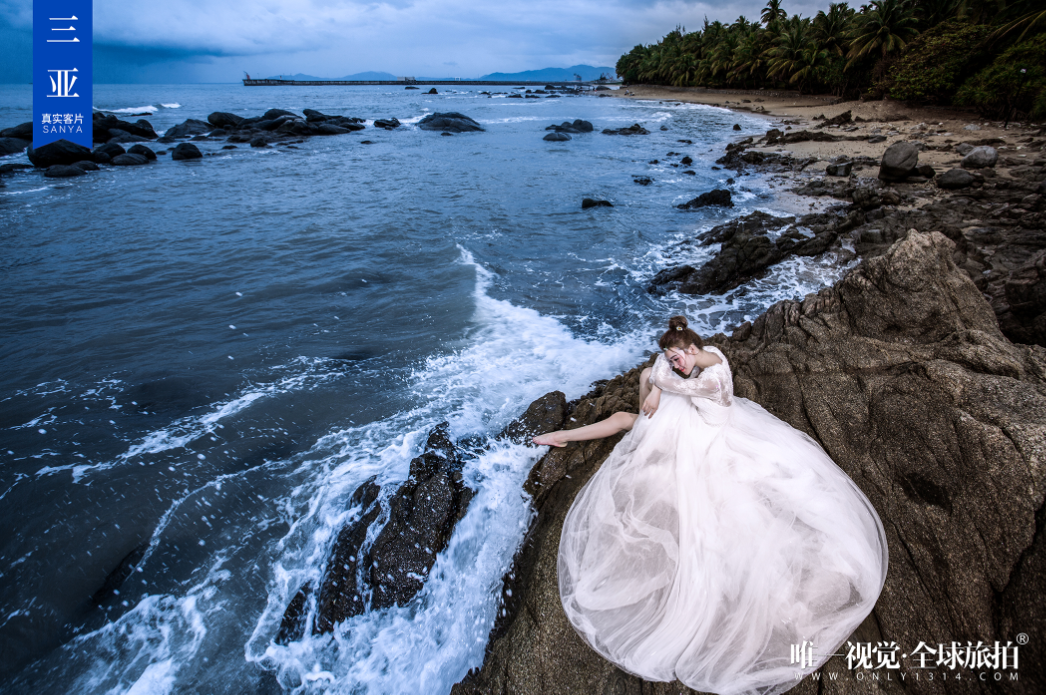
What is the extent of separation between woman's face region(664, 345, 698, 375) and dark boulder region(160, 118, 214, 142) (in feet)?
164

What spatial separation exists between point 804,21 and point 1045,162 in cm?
6047

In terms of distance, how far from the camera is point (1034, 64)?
24.0 metres

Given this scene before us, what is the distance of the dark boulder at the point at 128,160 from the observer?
2816cm

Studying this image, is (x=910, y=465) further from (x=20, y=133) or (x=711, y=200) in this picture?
(x=20, y=133)

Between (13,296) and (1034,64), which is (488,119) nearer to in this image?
(1034,64)

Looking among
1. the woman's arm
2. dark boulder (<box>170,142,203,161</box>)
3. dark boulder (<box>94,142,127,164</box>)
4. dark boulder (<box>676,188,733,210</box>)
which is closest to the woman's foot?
the woman's arm

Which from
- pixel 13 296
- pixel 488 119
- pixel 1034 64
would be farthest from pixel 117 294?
pixel 488 119

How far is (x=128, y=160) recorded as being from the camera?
28391 millimetres

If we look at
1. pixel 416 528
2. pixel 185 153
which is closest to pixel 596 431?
pixel 416 528

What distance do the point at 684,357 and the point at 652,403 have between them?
54 cm

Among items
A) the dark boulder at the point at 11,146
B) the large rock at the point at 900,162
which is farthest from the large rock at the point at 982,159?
the dark boulder at the point at 11,146

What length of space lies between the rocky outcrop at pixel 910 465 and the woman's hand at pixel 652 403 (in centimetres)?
94

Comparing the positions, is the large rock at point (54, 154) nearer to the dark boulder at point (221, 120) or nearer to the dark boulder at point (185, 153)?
the dark boulder at point (185, 153)

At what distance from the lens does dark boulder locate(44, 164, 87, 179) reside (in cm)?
2472
